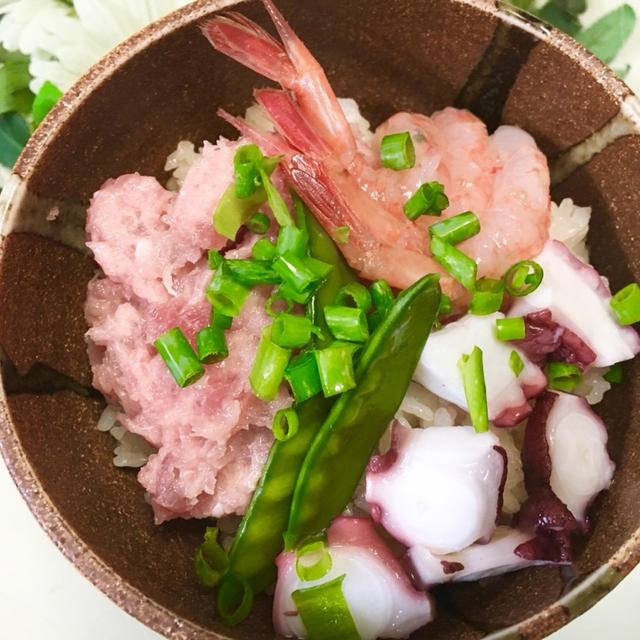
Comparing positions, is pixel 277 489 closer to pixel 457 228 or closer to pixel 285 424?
pixel 285 424

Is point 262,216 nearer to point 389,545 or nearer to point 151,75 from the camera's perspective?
point 151,75

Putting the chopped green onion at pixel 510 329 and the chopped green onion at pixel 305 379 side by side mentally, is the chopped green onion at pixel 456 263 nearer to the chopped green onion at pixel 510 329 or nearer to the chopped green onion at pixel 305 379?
the chopped green onion at pixel 510 329

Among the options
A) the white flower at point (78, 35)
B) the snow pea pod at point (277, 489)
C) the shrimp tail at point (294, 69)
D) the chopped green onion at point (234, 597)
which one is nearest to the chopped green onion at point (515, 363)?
the snow pea pod at point (277, 489)

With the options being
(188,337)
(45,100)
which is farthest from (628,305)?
(45,100)

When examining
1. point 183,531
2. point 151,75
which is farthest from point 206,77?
point 183,531

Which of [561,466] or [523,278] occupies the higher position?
[523,278]

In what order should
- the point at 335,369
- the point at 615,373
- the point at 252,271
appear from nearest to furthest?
the point at 335,369 < the point at 252,271 < the point at 615,373

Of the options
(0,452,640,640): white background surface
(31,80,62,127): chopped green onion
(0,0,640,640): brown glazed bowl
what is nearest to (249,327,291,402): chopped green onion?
(0,0,640,640): brown glazed bowl

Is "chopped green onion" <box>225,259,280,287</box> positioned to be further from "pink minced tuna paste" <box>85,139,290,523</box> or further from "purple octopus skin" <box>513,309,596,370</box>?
"purple octopus skin" <box>513,309,596,370</box>
